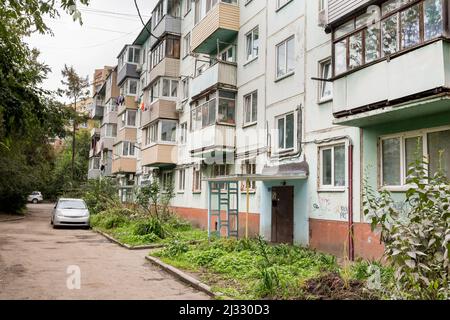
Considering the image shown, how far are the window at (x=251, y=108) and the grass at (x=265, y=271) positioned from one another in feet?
22.1

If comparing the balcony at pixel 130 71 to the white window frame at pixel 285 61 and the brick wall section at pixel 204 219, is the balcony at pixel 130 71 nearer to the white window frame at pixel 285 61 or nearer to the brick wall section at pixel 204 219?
the brick wall section at pixel 204 219

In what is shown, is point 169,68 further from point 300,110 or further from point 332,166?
point 332,166

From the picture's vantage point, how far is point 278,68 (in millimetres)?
16672

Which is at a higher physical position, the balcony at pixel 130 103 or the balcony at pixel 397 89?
the balcony at pixel 130 103

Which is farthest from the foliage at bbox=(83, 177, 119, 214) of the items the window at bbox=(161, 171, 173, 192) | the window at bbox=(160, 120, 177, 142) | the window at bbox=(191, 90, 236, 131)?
the window at bbox=(191, 90, 236, 131)

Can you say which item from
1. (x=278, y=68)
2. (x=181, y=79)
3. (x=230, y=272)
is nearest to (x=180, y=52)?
(x=181, y=79)

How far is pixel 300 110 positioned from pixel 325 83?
132 cm

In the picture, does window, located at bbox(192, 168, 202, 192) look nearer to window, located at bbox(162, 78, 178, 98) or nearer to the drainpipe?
window, located at bbox(162, 78, 178, 98)

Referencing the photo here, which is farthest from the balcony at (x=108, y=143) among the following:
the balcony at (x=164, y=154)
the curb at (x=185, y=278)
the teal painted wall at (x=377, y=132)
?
the teal painted wall at (x=377, y=132)

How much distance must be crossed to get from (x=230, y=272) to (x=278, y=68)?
31.2 feet

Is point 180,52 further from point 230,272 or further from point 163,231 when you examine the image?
point 230,272

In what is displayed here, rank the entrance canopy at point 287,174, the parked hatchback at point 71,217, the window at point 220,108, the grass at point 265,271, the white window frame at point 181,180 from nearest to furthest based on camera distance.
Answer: the grass at point 265,271
the entrance canopy at point 287,174
the window at point 220,108
the parked hatchback at point 71,217
the white window frame at point 181,180

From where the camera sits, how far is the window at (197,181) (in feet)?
75.3
